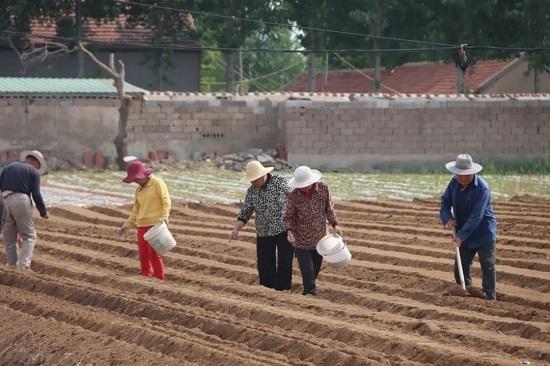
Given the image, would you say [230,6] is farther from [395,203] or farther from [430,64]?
[395,203]

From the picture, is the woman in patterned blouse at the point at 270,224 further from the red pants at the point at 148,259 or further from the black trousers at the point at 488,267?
the black trousers at the point at 488,267

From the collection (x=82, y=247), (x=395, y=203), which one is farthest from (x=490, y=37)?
(x=82, y=247)

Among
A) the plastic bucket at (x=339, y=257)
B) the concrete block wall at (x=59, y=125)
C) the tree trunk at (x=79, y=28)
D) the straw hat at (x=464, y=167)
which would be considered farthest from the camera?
the tree trunk at (x=79, y=28)

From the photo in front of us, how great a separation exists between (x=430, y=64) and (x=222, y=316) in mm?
36910

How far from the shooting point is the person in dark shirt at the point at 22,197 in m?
15.0

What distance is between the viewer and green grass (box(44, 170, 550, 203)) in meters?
25.3

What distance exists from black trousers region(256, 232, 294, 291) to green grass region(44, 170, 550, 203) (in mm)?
11115

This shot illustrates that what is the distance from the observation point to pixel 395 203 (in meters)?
23.4

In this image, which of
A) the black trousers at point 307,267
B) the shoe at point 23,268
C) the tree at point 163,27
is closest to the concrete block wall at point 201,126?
the tree at point 163,27

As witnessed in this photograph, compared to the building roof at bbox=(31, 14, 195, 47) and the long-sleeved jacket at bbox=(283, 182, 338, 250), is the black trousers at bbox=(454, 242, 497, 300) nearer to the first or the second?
the long-sleeved jacket at bbox=(283, 182, 338, 250)

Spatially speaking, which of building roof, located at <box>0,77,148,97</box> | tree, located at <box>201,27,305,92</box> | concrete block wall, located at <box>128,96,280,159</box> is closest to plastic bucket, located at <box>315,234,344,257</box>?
concrete block wall, located at <box>128,96,280,159</box>

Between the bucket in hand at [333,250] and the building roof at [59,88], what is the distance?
21.2 metres

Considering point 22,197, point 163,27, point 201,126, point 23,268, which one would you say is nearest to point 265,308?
point 22,197

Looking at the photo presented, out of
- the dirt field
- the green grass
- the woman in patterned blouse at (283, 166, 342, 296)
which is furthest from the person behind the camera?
the green grass
